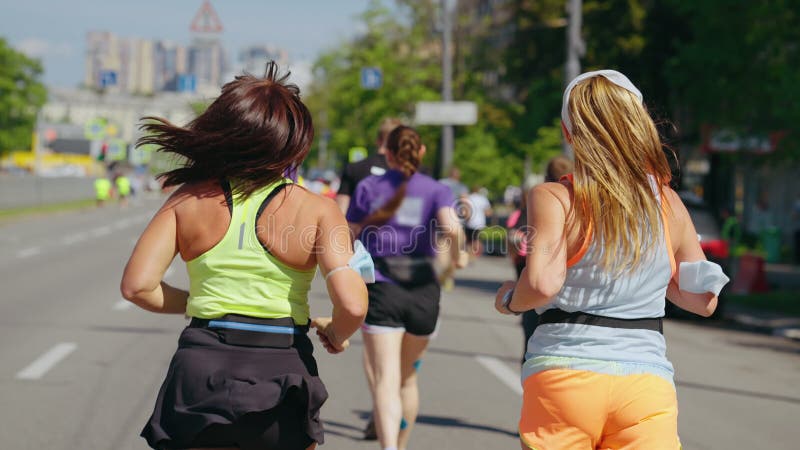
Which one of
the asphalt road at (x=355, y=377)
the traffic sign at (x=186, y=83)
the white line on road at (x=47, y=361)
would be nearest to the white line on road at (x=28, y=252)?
the asphalt road at (x=355, y=377)

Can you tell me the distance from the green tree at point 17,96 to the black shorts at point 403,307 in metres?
102

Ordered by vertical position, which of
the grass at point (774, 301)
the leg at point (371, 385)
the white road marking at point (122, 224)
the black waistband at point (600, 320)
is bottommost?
the white road marking at point (122, 224)

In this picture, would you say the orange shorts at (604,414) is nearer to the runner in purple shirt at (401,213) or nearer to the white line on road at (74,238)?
the runner in purple shirt at (401,213)

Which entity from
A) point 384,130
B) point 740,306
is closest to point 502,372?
point 384,130

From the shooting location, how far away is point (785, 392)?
886 centimetres

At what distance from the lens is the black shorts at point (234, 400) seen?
286 cm

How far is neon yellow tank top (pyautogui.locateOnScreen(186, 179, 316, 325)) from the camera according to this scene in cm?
293

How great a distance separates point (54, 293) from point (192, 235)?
12.6 metres

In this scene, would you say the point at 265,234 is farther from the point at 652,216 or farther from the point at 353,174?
the point at 353,174

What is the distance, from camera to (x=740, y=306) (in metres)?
16.1

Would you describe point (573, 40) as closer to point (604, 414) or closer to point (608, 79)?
point (608, 79)

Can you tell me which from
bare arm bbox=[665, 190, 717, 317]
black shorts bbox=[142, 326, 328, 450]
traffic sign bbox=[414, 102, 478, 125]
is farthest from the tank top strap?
traffic sign bbox=[414, 102, 478, 125]

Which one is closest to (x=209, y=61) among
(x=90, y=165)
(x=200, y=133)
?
(x=200, y=133)

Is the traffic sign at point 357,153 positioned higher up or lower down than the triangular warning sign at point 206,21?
lower down
